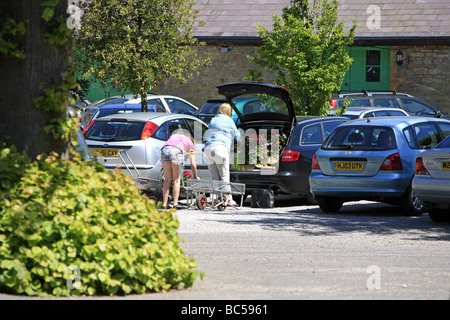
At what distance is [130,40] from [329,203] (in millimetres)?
9072

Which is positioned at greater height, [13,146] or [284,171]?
[13,146]

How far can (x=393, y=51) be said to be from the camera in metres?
30.5

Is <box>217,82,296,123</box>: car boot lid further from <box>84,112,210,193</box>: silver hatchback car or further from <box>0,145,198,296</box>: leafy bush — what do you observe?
<box>0,145,198,296</box>: leafy bush

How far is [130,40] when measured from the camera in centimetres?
2067

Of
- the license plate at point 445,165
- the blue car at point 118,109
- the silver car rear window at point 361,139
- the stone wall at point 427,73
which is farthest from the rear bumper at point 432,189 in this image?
the stone wall at point 427,73

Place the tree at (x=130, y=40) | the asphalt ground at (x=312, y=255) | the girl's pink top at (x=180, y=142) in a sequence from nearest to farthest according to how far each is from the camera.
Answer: the asphalt ground at (x=312, y=255), the girl's pink top at (x=180, y=142), the tree at (x=130, y=40)

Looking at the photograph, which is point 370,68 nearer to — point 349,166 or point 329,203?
point 329,203

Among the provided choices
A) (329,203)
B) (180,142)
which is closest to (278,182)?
(329,203)

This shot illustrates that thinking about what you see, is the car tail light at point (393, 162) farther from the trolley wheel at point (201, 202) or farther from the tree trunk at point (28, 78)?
the tree trunk at point (28, 78)

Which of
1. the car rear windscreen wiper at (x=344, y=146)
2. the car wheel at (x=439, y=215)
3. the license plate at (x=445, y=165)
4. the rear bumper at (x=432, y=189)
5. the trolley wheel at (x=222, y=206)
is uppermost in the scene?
the car rear windscreen wiper at (x=344, y=146)

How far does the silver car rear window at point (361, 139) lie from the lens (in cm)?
1295

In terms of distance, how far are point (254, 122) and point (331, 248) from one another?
587 cm

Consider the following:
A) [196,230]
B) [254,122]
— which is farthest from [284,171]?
[196,230]
